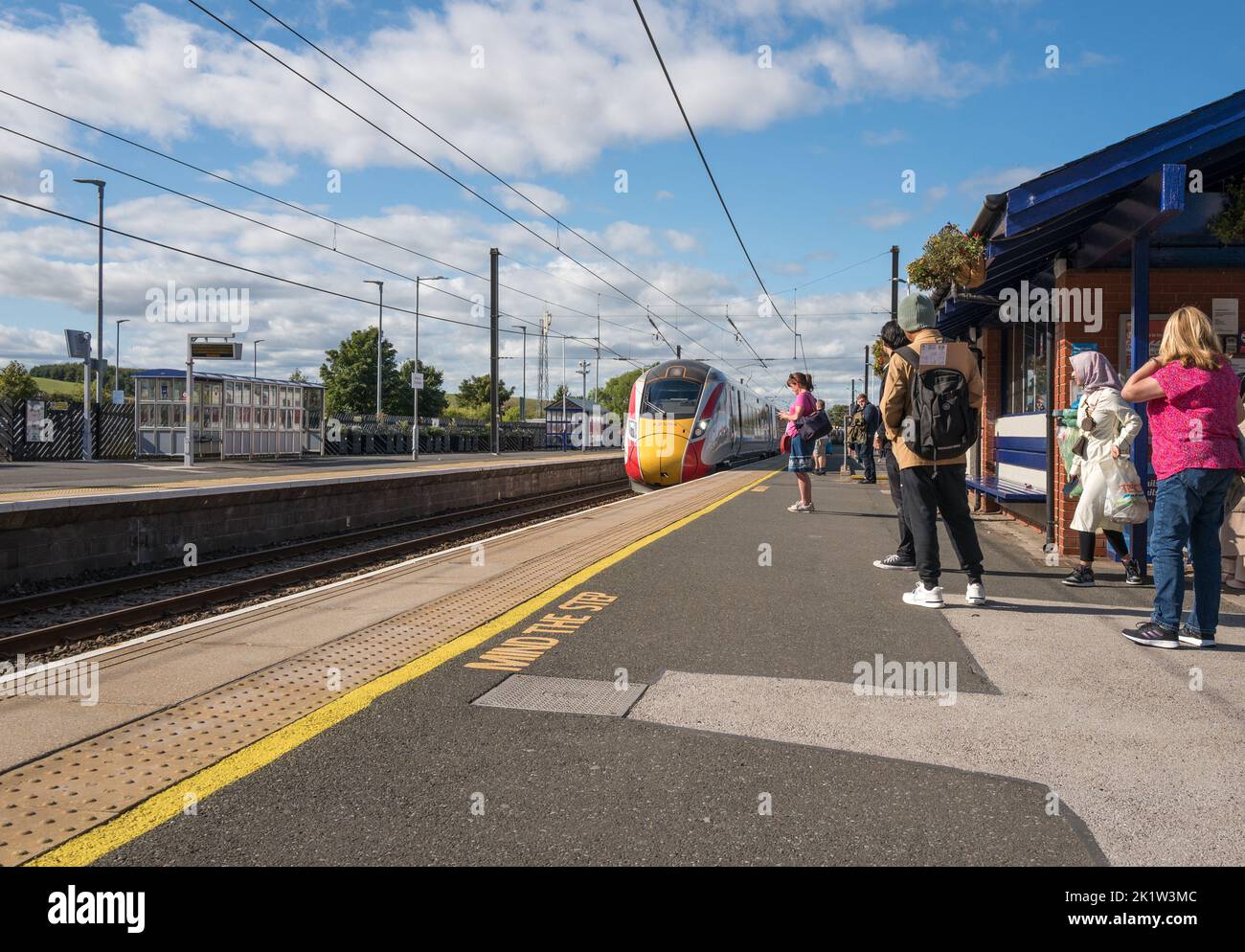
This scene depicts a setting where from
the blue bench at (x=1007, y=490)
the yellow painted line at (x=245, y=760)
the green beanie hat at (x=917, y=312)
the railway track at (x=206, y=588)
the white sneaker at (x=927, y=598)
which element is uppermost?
the green beanie hat at (x=917, y=312)

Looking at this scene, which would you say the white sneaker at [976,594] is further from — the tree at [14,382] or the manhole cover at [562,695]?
the tree at [14,382]

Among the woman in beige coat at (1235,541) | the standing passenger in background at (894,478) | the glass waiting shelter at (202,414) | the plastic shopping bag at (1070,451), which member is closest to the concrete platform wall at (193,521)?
the standing passenger in background at (894,478)

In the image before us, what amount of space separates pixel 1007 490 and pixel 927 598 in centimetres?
604

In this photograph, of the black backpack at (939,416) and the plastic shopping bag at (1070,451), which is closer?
the black backpack at (939,416)

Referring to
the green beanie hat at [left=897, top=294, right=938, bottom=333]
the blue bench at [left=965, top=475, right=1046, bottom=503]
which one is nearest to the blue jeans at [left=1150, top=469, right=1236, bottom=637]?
the green beanie hat at [left=897, top=294, right=938, bottom=333]

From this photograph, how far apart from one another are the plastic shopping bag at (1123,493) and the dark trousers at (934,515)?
1141 millimetres

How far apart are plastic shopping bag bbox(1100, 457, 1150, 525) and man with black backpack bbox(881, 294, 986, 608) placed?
3.72 ft

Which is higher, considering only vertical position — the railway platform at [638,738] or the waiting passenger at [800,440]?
the waiting passenger at [800,440]

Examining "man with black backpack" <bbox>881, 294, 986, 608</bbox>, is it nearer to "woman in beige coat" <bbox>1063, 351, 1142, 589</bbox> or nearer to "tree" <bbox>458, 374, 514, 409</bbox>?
"woman in beige coat" <bbox>1063, 351, 1142, 589</bbox>

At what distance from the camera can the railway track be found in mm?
6941

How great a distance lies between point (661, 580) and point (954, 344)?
2713 mm

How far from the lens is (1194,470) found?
4992 mm

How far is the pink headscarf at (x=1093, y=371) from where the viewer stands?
22.1 ft
